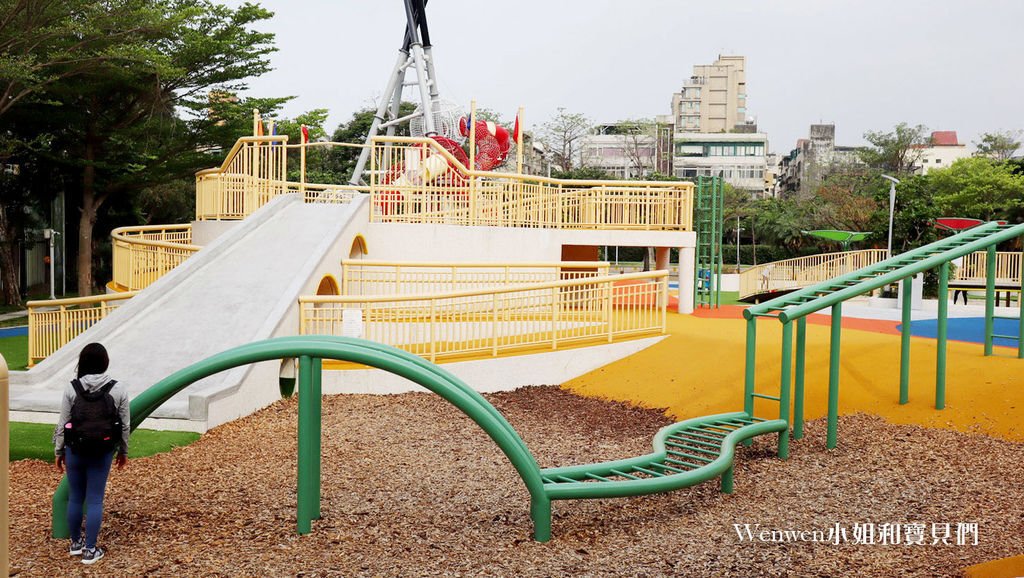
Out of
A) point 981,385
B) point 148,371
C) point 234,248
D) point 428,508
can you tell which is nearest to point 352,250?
point 234,248

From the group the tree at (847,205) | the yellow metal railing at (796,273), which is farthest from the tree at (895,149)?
the yellow metal railing at (796,273)

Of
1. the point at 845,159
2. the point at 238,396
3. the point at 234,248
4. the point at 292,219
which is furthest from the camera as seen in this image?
the point at 845,159

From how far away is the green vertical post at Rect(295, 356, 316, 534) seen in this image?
5.96 metres

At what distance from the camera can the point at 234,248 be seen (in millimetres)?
13617

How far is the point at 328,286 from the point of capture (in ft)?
46.3

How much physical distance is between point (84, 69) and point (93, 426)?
77.0 ft

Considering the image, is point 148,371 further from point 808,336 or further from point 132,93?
point 132,93

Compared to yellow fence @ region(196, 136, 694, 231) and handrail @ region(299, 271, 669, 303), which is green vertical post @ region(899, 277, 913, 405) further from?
yellow fence @ region(196, 136, 694, 231)

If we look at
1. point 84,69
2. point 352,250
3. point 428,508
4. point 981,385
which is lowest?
point 428,508

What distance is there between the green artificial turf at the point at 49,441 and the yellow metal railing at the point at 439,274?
16.0ft

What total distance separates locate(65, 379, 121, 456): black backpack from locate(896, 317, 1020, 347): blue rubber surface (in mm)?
12144

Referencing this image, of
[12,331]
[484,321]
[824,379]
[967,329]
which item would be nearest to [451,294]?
[484,321]

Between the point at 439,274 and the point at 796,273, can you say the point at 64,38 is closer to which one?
the point at 439,274

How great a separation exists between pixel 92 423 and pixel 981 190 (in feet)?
171
